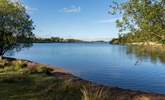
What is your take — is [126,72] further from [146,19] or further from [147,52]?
[146,19]

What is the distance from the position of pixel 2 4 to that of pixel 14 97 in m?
36.4

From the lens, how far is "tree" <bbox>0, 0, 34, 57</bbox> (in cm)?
5325

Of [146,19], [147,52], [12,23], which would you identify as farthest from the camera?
[147,52]

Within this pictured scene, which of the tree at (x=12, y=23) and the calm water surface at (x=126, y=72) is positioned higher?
the tree at (x=12, y=23)

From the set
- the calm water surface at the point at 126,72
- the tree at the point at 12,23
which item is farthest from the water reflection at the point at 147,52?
the tree at the point at 12,23

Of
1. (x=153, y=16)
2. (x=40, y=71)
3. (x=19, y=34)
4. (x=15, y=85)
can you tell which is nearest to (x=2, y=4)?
(x=19, y=34)

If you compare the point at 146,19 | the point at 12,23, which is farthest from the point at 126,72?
the point at 146,19

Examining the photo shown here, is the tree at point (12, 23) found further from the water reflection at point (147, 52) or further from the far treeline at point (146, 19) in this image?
the far treeline at point (146, 19)

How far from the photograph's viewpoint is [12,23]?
5459cm

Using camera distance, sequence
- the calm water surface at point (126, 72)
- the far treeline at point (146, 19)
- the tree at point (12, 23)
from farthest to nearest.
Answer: the tree at point (12, 23), the calm water surface at point (126, 72), the far treeline at point (146, 19)

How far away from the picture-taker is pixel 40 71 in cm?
3475

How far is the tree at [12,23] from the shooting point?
5325 centimetres

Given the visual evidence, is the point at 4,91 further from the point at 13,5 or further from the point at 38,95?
the point at 13,5

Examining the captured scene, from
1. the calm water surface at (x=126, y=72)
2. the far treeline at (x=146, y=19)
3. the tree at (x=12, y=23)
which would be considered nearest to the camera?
the far treeline at (x=146, y=19)
